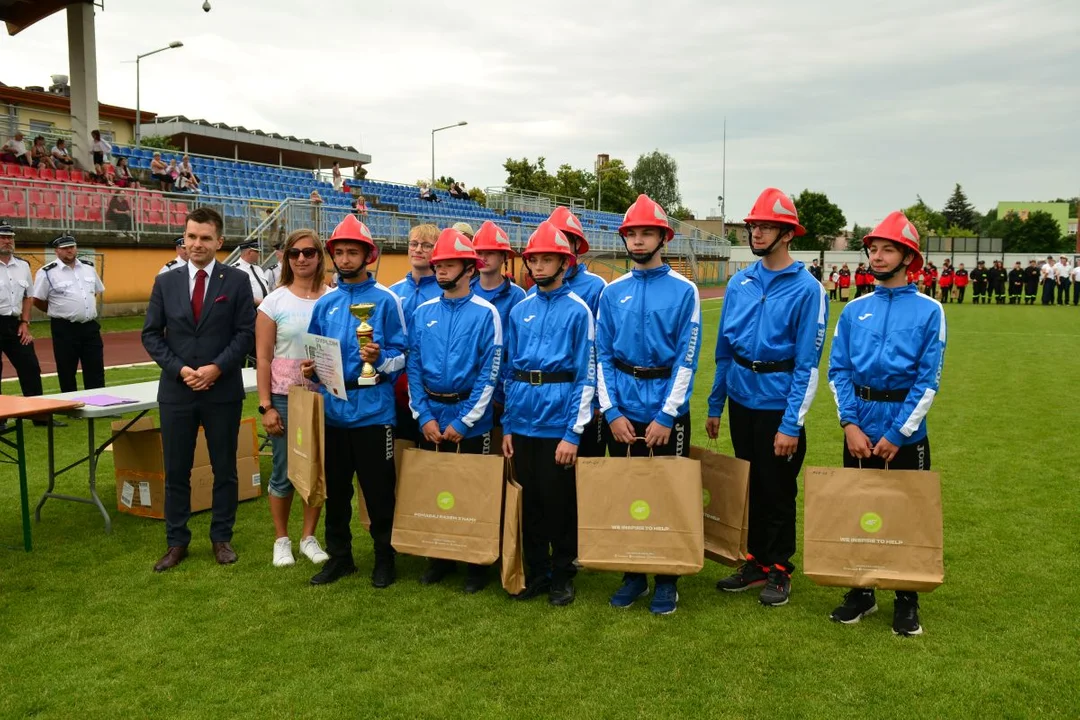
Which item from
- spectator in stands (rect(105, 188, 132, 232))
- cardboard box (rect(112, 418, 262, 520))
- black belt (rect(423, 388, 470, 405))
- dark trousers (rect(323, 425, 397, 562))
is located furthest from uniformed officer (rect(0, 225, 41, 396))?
spectator in stands (rect(105, 188, 132, 232))

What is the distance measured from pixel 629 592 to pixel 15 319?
808 centimetres

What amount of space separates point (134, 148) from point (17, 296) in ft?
62.0

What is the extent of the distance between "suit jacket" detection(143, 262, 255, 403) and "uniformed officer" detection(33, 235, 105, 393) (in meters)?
5.01

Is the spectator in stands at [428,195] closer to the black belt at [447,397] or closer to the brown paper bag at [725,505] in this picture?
the black belt at [447,397]

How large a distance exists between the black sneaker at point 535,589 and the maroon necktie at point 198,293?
2582 millimetres

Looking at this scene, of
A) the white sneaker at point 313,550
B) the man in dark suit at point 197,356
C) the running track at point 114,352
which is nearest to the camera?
the man in dark suit at point 197,356

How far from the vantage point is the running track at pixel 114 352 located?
12930 millimetres

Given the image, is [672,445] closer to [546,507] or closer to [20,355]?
[546,507]

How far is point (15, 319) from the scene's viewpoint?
30.6 ft

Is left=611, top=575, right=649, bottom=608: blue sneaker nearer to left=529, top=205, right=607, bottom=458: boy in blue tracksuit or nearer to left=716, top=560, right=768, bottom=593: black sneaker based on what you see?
left=716, top=560, right=768, bottom=593: black sneaker

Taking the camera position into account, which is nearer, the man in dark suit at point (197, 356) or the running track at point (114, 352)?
the man in dark suit at point (197, 356)

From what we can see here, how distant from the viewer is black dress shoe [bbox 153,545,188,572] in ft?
17.0

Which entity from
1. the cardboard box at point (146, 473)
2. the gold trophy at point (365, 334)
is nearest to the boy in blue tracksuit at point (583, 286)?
the gold trophy at point (365, 334)

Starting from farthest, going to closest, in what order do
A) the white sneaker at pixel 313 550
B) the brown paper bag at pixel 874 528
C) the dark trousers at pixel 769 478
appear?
the white sneaker at pixel 313 550 → the dark trousers at pixel 769 478 → the brown paper bag at pixel 874 528
